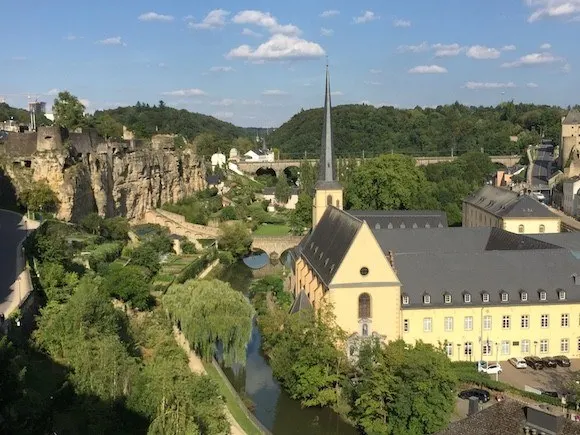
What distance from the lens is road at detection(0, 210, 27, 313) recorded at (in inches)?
1013

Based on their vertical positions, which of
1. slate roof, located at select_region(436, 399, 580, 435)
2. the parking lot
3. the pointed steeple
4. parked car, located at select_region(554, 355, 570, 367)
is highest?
the pointed steeple

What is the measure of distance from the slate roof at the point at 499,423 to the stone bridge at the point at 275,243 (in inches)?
1832

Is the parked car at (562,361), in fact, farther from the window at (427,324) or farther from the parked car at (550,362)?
the window at (427,324)

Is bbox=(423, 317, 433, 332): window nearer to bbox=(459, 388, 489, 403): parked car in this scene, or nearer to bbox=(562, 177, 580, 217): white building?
bbox=(459, 388, 489, 403): parked car

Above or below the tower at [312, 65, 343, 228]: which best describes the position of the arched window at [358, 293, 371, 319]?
below

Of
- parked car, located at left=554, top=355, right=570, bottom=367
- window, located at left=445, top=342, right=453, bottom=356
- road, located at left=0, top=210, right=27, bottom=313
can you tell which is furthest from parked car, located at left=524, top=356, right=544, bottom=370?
road, located at left=0, top=210, right=27, bottom=313

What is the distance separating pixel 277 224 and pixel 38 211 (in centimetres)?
3515

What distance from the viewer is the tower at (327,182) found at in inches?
1796

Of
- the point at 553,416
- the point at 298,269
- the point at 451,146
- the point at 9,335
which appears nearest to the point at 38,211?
the point at 298,269

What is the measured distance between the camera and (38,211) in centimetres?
4856

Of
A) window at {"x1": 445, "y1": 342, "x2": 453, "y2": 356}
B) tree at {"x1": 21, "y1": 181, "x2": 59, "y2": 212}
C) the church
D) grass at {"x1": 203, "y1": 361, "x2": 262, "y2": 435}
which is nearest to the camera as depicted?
grass at {"x1": 203, "y1": 361, "x2": 262, "y2": 435}

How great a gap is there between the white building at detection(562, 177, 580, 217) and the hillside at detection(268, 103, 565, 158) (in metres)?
56.3

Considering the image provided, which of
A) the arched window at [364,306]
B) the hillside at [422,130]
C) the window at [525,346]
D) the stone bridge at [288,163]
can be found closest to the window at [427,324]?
the arched window at [364,306]

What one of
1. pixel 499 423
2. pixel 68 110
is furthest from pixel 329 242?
pixel 68 110
